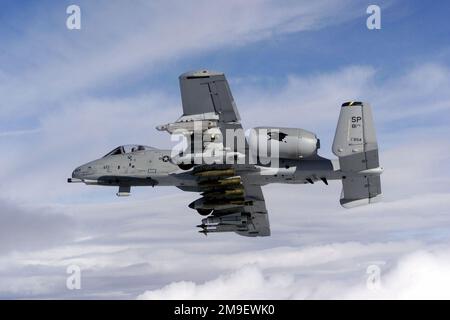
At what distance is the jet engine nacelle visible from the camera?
38.5m

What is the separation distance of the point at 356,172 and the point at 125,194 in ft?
46.9

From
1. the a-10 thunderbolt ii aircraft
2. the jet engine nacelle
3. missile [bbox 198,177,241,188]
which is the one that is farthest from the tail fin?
missile [bbox 198,177,241,188]

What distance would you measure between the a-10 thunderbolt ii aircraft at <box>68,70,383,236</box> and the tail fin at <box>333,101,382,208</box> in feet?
0.17

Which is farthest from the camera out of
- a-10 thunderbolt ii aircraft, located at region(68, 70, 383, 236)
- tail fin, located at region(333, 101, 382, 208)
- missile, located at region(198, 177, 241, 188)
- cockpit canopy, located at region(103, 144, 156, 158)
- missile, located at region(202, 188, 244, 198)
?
cockpit canopy, located at region(103, 144, 156, 158)

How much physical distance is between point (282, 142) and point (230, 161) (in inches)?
135

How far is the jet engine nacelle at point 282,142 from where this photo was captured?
38.5 metres

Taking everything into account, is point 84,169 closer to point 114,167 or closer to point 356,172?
point 114,167

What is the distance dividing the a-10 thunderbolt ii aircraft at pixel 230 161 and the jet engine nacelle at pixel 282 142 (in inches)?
2.1

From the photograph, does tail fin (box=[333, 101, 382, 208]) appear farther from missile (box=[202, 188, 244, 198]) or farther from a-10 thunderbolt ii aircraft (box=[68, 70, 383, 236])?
missile (box=[202, 188, 244, 198])

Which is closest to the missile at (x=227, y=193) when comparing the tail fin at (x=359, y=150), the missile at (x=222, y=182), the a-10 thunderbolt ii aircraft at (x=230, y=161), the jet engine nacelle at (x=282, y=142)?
the a-10 thunderbolt ii aircraft at (x=230, y=161)

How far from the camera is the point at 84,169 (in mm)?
44812

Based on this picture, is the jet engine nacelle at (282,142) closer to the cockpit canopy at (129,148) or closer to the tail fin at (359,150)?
the tail fin at (359,150)

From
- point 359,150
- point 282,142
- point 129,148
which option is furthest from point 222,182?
point 359,150

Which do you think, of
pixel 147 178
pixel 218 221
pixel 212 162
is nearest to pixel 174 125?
pixel 212 162
